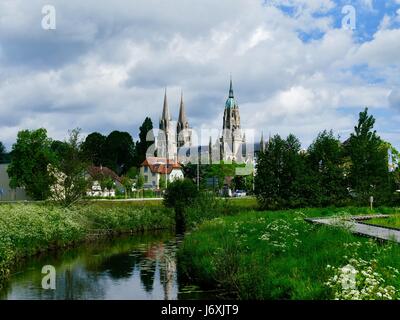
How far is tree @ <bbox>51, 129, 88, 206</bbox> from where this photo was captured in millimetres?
39219

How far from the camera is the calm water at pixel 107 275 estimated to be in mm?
18297

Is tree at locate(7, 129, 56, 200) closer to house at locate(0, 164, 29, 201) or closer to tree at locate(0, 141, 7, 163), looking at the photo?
house at locate(0, 164, 29, 201)

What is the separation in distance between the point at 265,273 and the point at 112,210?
30.4 meters

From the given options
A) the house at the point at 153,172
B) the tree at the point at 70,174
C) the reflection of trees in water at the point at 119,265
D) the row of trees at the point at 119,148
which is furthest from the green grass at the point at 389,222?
the house at the point at 153,172

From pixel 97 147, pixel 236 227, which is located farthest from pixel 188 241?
pixel 97 147

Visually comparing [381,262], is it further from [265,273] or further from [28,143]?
[28,143]

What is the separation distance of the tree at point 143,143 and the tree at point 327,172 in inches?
2420

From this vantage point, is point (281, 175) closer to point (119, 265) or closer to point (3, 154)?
point (119, 265)

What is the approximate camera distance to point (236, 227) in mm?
24359

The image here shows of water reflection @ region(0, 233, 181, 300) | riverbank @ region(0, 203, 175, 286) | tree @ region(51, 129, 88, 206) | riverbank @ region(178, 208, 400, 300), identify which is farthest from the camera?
tree @ region(51, 129, 88, 206)

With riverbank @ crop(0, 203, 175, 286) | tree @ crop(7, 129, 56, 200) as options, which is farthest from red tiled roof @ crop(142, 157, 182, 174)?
riverbank @ crop(0, 203, 175, 286)

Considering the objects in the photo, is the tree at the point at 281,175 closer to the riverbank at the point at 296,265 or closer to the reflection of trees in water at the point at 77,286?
the riverbank at the point at 296,265

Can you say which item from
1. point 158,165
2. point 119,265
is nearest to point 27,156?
point 119,265
